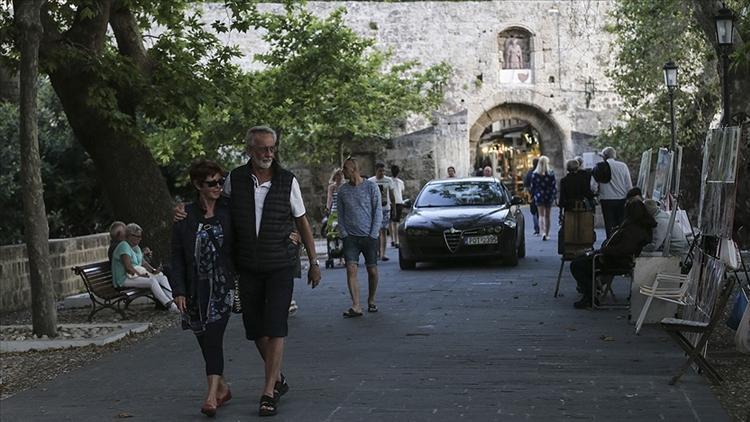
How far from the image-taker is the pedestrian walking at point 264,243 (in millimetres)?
7328

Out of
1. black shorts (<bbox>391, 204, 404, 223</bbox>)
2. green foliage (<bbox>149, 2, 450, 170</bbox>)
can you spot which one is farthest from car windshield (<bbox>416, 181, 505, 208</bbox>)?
green foliage (<bbox>149, 2, 450, 170</bbox>)

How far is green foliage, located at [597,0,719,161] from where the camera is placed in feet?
83.4

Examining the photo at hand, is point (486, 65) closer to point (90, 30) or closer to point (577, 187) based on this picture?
point (577, 187)

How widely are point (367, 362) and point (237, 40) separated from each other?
28943 millimetres

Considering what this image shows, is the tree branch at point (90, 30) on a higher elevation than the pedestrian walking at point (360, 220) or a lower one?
higher

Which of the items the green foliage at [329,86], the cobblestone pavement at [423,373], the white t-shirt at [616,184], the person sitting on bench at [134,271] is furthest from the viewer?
the green foliage at [329,86]

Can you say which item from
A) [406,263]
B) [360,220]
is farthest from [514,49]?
[360,220]

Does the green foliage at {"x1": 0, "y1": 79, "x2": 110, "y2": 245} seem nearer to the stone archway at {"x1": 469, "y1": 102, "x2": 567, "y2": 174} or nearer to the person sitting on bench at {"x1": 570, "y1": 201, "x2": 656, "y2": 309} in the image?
the person sitting on bench at {"x1": 570, "y1": 201, "x2": 656, "y2": 309}

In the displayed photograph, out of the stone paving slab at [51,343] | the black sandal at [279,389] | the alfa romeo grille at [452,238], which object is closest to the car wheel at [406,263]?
the alfa romeo grille at [452,238]

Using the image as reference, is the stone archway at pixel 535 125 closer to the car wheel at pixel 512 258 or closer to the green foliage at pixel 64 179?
the green foliage at pixel 64 179

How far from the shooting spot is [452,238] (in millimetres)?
17703

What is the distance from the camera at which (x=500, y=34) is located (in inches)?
1490

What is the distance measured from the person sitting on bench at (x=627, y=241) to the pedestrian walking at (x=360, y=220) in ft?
6.70

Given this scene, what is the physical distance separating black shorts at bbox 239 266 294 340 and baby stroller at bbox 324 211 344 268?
11834 mm
